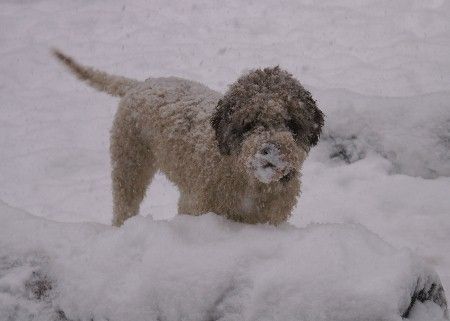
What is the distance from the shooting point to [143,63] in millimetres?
7285

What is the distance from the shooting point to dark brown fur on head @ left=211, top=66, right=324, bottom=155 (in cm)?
244

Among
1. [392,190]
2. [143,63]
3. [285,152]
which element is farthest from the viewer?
[143,63]

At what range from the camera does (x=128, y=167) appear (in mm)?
3768

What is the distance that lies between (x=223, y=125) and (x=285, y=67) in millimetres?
4460

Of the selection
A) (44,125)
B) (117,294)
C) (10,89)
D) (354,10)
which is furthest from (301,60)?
(117,294)

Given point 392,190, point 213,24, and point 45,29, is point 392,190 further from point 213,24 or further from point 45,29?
point 45,29

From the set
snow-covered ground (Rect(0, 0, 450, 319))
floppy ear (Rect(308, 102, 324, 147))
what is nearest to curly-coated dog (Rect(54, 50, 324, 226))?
floppy ear (Rect(308, 102, 324, 147))

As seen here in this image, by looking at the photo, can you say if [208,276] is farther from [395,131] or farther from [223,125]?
[395,131]

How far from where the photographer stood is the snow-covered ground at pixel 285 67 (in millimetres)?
4227

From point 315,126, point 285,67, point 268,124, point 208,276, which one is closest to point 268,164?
point 268,124

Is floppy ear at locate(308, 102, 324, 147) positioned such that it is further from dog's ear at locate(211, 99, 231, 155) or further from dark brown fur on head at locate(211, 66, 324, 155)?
dog's ear at locate(211, 99, 231, 155)

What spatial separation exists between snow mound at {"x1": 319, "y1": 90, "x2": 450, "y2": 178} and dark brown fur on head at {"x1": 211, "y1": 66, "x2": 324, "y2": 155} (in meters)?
2.26

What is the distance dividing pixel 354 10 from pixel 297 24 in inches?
44.5

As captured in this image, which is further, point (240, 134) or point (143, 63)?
point (143, 63)
